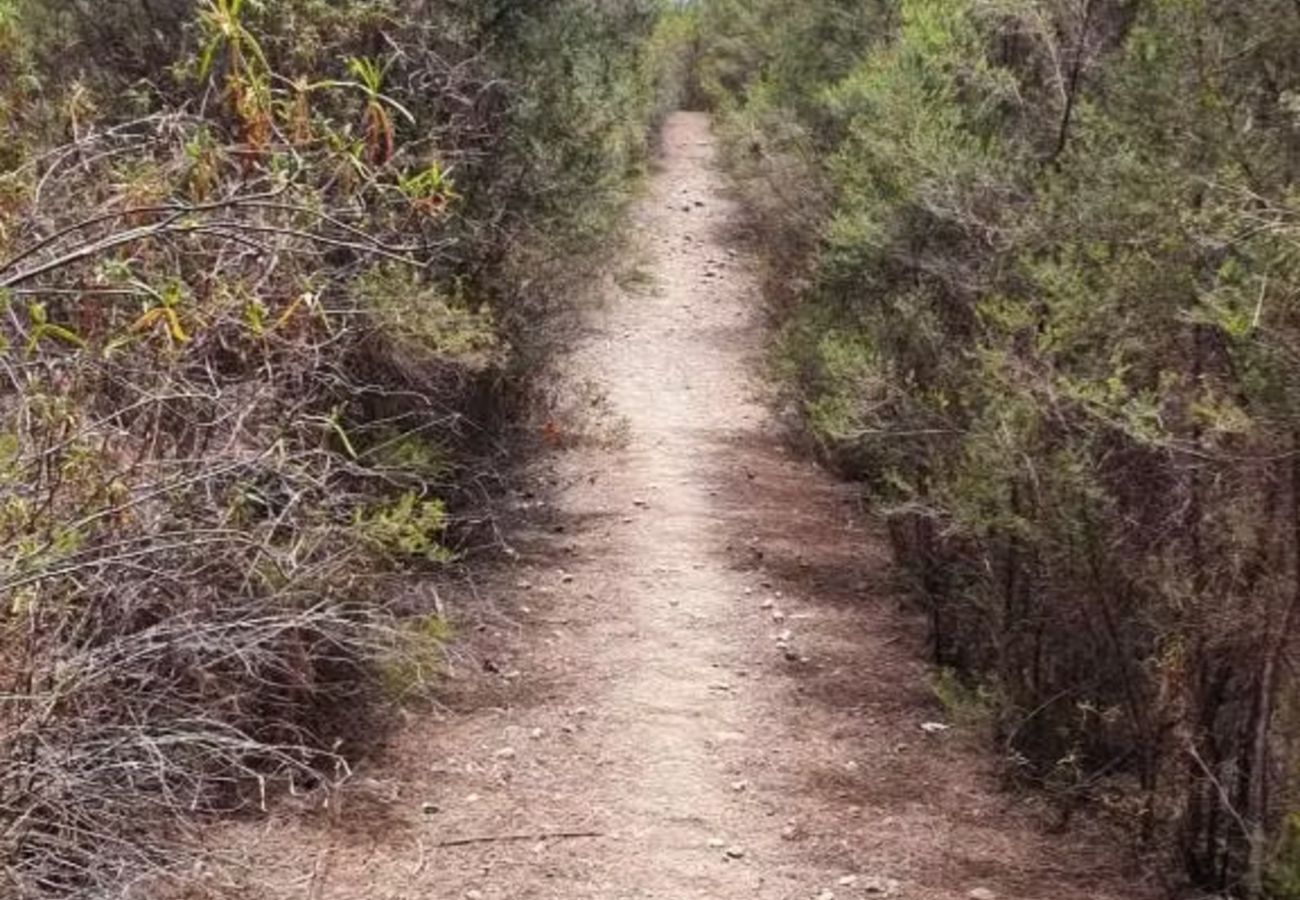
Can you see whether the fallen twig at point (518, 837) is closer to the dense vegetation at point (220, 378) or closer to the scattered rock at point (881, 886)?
the dense vegetation at point (220, 378)

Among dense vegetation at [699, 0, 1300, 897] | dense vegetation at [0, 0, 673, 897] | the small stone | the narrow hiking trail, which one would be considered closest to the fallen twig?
the narrow hiking trail

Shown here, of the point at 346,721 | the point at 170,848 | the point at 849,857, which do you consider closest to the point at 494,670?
the point at 346,721

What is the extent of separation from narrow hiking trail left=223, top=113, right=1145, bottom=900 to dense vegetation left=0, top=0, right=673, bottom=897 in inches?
Answer: 20.9

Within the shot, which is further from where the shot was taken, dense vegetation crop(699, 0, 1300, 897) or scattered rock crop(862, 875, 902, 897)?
scattered rock crop(862, 875, 902, 897)

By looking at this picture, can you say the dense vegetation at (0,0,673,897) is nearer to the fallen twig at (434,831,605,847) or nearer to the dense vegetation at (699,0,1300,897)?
the fallen twig at (434,831,605,847)

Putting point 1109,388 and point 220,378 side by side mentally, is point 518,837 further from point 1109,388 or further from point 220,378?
point 1109,388

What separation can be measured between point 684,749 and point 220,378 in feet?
11.1

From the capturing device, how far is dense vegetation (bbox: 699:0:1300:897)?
214 inches

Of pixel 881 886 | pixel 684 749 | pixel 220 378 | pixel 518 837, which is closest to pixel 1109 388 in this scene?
pixel 881 886

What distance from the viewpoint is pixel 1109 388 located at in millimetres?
6168

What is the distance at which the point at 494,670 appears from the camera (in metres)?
8.50

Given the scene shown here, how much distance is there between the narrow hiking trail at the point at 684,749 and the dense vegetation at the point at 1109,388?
1.76 feet

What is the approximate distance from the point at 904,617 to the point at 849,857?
3689mm

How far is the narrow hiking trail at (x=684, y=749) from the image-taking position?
6.28 metres
